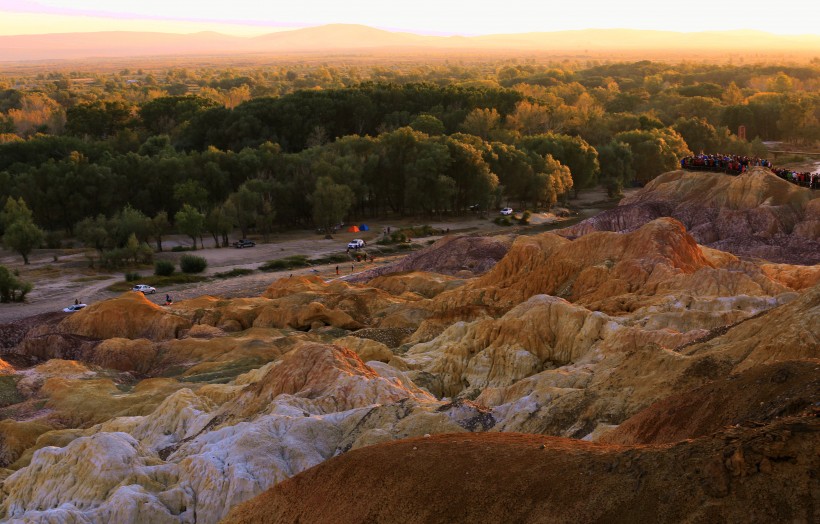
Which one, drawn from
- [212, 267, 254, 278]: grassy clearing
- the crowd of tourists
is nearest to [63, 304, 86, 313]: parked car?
[212, 267, 254, 278]: grassy clearing

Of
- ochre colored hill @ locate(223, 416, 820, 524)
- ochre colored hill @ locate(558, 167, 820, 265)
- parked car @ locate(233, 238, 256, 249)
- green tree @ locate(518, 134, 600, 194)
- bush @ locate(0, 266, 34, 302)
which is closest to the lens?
ochre colored hill @ locate(223, 416, 820, 524)

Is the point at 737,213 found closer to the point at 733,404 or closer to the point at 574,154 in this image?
the point at 574,154

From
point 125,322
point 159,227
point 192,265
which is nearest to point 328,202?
point 159,227

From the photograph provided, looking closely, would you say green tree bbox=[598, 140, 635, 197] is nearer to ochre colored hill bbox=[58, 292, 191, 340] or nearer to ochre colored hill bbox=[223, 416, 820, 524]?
ochre colored hill bbox=[58, 292, 191, 340]

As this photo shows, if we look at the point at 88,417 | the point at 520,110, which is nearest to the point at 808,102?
the point at 520,110

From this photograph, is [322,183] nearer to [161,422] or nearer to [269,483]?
[161,422]
